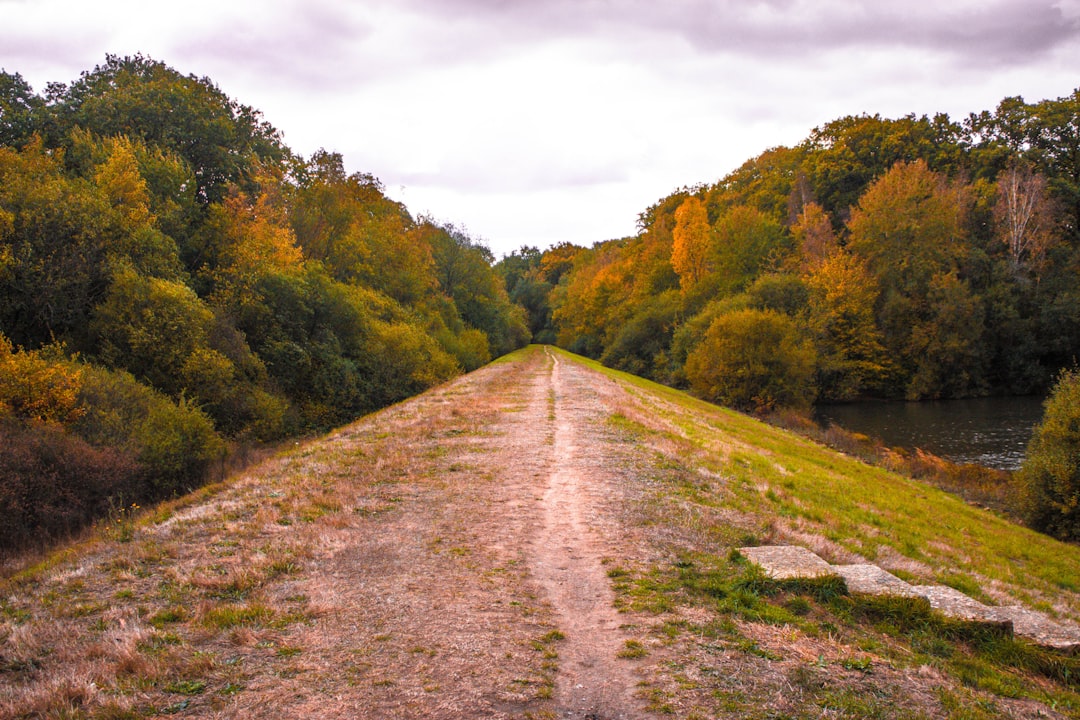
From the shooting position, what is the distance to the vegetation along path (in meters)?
5.03

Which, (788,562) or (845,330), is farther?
(845,330)

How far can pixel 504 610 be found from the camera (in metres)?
6.71

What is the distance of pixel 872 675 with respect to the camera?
5543mm

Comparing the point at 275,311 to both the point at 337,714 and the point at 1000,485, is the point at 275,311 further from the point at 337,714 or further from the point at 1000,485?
the point at 1000,485

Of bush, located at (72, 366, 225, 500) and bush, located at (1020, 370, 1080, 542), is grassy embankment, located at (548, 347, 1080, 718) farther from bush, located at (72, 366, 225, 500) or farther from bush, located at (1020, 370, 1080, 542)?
bush, located at (72, 366, 225, 500)

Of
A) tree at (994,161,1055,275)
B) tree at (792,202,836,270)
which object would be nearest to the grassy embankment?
tree at (792,202,836,270)

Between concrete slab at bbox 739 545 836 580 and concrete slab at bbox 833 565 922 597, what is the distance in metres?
0.22

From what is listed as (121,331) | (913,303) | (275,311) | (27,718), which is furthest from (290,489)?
(913,303)

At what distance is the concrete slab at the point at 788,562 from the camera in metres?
7.64

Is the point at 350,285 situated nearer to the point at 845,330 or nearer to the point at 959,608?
the point at 959,608

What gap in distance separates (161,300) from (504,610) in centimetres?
2151

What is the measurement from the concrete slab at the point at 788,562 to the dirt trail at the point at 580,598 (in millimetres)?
2217

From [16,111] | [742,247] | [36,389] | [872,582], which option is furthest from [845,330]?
[16,111]

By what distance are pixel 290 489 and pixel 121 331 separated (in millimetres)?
14427
